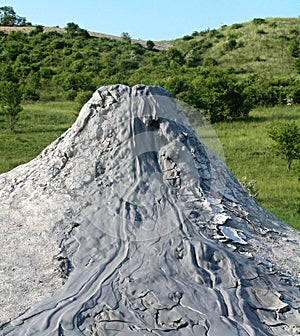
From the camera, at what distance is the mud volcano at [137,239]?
204 inches

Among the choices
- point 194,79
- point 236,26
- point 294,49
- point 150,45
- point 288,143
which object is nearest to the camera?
point 288,143

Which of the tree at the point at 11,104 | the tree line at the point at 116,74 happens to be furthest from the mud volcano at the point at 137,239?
the tree line at the point at 116,74

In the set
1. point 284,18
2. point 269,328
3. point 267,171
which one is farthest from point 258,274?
point 284,18

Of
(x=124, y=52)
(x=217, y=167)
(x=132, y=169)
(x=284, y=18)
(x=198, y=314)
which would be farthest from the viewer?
(x=284, y=18)

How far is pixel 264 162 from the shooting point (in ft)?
62.1

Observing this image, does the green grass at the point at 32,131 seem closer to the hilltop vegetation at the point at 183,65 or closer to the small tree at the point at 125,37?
the hilltop vegetation at the point at 183,65

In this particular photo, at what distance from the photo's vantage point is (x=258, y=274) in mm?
5691

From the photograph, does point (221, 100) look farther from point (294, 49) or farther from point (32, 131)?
point (294, 49)

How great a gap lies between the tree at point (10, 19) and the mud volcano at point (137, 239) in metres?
50.3

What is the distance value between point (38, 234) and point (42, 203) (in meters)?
0.39

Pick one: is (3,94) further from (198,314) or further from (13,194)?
(198,314)

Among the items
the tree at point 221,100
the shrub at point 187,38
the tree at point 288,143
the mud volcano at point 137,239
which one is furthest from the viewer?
the shrub at point 187,38

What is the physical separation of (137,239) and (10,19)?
52.5 m

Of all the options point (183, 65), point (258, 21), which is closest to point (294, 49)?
point (183, 65)
